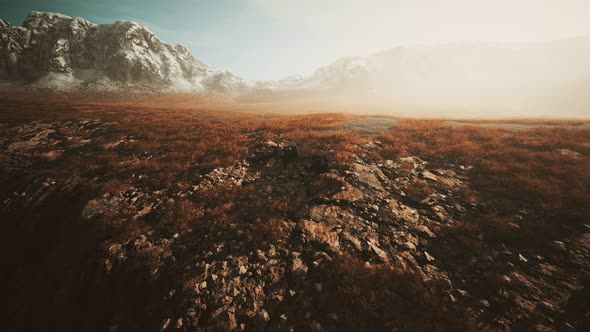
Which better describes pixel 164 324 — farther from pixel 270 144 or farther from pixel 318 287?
pixel 270 144

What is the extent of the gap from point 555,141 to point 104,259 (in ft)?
74.0

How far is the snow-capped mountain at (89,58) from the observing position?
454 ft

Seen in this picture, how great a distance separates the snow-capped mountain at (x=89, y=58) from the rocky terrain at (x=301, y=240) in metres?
165

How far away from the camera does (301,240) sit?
6902 mm

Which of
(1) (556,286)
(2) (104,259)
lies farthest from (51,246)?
(1) (556,286)

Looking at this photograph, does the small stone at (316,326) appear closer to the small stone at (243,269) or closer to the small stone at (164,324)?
the small stone at (243,269)

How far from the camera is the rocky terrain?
5086mm

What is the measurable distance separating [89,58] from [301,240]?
226m

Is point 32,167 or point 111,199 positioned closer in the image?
point 111,199

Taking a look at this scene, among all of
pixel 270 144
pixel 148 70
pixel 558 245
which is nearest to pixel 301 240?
pixel 558 245

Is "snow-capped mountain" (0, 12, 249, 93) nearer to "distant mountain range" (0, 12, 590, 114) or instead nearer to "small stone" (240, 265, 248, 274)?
"distant mountain range" (0, 12, 590, 114)

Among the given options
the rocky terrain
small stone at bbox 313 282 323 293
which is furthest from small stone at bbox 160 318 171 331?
small stone at bbox 313 282 323 293

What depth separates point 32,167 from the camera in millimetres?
12047

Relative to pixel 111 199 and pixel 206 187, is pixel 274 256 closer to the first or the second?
pixel 206 187
